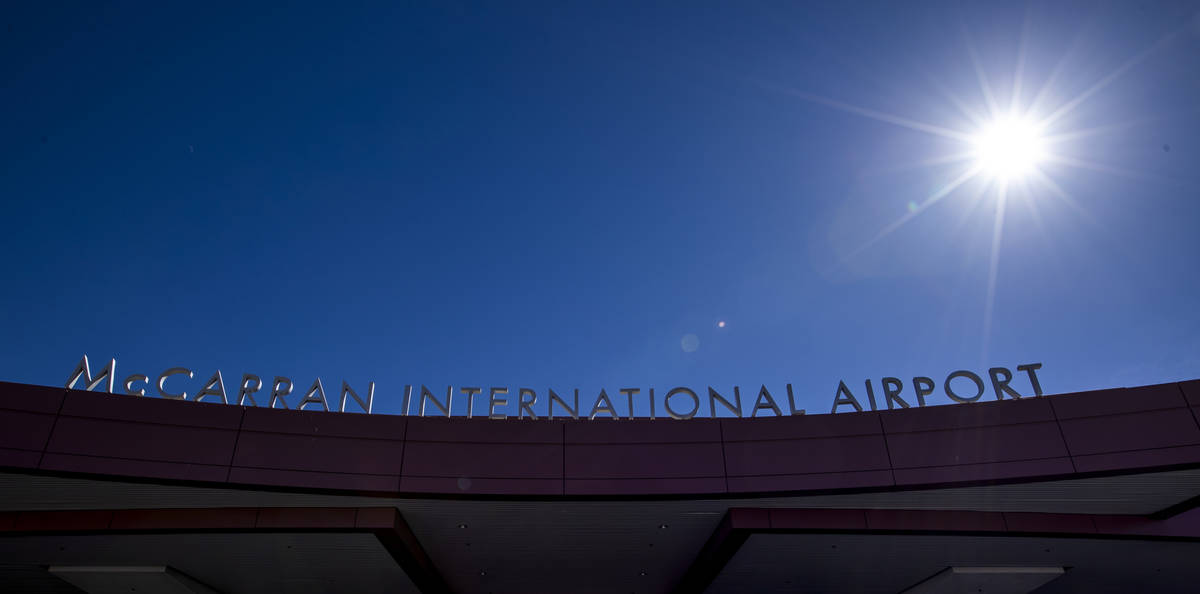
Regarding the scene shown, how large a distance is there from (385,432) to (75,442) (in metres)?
5.22

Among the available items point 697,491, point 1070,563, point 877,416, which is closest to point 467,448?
point 697,491

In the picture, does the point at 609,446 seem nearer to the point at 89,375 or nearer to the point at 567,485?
the point at 567,485

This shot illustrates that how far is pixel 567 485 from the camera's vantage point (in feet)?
47.4

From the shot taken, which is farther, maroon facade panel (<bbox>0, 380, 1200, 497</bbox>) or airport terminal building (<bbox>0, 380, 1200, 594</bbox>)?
airport terminal building (<bbox>0, 380, 1200, 594</bbox>)

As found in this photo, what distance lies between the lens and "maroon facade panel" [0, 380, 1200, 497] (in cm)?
1321

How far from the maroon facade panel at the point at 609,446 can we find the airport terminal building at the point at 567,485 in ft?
0.12

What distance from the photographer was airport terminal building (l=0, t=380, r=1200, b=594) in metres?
13.4

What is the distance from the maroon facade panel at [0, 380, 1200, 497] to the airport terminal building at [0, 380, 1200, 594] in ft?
0.12

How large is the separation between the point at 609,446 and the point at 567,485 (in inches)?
45.4

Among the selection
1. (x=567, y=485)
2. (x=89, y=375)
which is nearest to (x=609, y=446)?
(x=567, y=485)

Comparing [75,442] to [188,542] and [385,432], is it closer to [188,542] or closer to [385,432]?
[188,542]

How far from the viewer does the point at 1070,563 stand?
17734 millimetres

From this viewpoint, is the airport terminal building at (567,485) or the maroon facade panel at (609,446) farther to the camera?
the airport terminal building at (567,485)

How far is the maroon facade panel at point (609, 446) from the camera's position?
1321 cm
